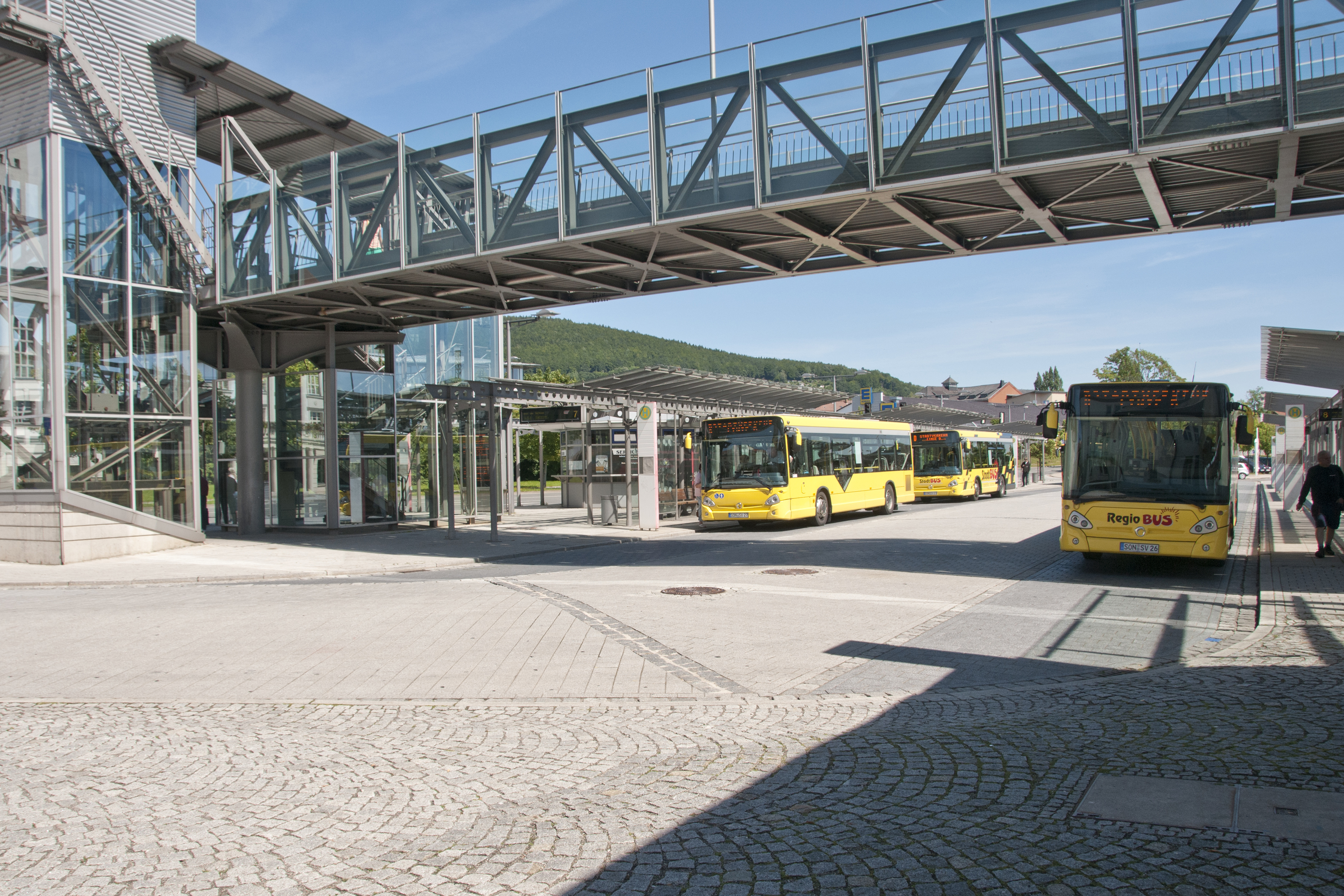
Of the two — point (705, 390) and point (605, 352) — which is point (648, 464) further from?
point (605, 352)

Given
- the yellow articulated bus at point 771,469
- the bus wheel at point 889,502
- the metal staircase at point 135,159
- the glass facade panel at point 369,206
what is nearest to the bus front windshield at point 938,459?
the bus wheel at point 889,502

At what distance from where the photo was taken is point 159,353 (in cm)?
1989

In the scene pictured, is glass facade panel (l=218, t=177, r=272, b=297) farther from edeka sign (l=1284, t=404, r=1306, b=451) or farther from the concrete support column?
edeka sign (l=1284, t=404, r=1306, b=451)

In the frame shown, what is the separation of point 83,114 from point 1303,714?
865 inches

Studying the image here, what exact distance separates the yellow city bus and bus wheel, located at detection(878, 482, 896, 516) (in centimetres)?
578

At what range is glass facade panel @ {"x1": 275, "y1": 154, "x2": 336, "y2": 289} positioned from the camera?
1861cm

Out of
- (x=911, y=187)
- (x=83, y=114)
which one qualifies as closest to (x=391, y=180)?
(x=83, y=114)

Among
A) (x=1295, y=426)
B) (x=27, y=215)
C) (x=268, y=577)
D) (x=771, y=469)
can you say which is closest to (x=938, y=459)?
(x=1295, y=426)

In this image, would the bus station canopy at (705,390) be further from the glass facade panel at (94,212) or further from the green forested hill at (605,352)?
Result: the green forested hill at (605,352)

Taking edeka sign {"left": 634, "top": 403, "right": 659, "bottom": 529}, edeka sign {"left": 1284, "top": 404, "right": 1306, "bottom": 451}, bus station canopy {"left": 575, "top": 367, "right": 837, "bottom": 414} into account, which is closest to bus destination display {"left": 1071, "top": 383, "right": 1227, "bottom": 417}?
edeka sign {"left": 634, "top": 403, "right": 659, "bottom": 529}

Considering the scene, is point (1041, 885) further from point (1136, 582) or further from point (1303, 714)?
point (1136, 582)

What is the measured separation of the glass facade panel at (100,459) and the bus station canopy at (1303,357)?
2036cm

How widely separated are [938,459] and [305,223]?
83.6 feet

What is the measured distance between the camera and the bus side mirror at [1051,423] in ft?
48.9
